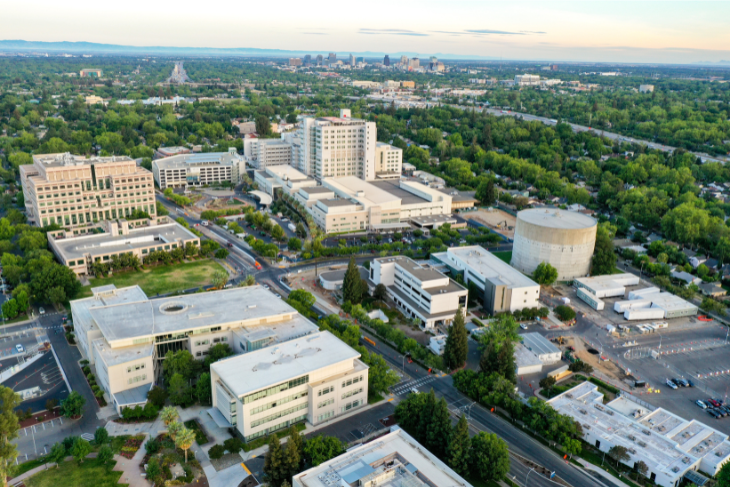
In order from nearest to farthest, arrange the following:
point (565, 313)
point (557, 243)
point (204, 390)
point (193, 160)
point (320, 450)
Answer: point (320, 450) < point (204, 390) < point (565, 313) < point (557, 243) < point (193, 160)

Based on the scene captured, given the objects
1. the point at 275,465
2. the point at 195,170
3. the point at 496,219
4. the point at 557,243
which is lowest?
the point at 496,219

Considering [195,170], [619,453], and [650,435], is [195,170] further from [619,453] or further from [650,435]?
[619,453]

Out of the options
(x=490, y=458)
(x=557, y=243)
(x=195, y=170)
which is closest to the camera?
(x=490, y=458)

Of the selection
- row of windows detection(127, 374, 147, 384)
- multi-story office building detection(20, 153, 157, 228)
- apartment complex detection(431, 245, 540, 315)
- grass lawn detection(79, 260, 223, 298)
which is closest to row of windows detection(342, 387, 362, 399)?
row of windows detection(127, 374, 147, 384)

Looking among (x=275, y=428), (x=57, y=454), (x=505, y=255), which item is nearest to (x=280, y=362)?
(x=275, y=428)

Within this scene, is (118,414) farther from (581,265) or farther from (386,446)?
(581,265)

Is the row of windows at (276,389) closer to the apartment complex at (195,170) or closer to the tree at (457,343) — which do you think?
the tree at (457,343)

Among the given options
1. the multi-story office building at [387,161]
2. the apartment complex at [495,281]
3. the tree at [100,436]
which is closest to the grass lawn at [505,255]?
the apartment complex at [495,281]

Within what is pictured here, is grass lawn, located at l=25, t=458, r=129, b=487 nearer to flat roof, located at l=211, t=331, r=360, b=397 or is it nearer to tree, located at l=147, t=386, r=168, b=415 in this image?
tree, located at l=147, t=386, r=168, b=415

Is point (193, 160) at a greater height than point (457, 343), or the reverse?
point (193, 160)
